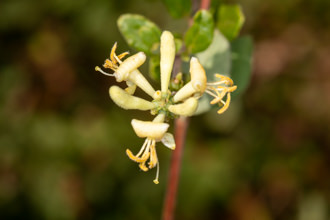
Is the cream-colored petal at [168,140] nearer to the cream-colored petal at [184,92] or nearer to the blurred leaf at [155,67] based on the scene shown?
the cream-colored petal at [184,92]

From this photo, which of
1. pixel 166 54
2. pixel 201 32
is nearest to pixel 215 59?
pixel 201 32

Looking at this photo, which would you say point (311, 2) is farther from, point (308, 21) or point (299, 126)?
point (299, 126)

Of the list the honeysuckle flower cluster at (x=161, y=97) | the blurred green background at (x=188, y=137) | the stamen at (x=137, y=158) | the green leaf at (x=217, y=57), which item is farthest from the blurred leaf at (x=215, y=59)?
the blurred green background at (x=188, y=137)

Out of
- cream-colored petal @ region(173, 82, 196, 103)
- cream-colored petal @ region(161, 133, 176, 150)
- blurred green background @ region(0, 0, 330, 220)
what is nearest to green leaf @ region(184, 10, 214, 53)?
cream-colored petal @ region(173, 82, 196, 103)

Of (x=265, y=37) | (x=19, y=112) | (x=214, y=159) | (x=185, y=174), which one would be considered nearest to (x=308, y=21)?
(x=265, y=37)

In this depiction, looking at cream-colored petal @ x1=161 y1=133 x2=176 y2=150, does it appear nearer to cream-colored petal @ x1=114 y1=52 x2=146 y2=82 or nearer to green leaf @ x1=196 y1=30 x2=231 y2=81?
cream-colored petal @ x1=114 y1=52 x2=146 y2=82
